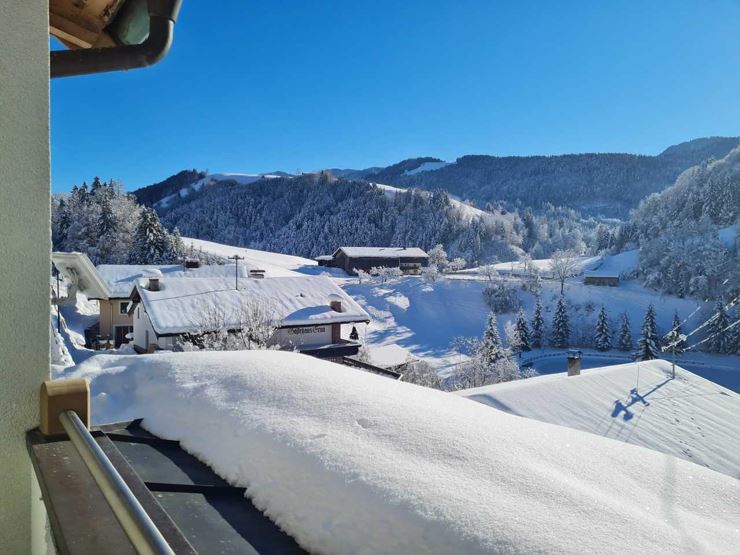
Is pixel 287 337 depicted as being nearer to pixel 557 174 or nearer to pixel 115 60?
pixel 115 60

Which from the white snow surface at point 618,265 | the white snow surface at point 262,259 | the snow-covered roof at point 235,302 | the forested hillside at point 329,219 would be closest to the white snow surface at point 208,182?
the forested hillside at point 329,219

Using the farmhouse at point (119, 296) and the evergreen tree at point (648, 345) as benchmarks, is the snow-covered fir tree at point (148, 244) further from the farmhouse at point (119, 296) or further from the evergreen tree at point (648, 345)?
the evergreen tree at point (648, 345)

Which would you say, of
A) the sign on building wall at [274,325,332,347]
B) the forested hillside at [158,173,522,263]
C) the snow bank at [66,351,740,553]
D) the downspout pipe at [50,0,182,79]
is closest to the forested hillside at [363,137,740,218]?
the forested hillside at [158,173,522,263]

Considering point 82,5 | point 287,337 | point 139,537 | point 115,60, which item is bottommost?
point 287,337

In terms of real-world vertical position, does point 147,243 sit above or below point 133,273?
above

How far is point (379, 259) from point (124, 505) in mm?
59651

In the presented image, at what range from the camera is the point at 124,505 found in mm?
875

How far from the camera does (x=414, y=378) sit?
2136 cm

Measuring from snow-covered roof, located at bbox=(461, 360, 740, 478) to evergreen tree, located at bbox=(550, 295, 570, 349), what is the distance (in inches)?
1031

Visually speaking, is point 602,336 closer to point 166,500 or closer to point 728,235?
point 728,235

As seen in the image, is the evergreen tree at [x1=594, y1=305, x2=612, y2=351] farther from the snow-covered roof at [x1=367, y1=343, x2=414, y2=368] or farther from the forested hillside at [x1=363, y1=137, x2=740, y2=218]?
the forested hillside at [x1=363, y1=137, x2=740, y2=218]

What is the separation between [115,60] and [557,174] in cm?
17231

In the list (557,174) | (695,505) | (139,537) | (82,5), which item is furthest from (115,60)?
(557,174)

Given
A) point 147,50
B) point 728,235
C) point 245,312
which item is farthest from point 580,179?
point 147,50
